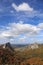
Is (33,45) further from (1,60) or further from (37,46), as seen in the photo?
(1,60)

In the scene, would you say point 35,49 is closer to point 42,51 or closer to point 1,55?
point 42,51

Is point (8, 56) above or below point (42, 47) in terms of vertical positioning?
below

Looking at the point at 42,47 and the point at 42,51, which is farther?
the point at 42,47

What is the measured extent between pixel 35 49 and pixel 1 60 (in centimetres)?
10616

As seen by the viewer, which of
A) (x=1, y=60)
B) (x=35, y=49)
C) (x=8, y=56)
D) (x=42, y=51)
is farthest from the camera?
(x=35, y=49)

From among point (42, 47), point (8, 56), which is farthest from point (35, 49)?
point (8, 56)

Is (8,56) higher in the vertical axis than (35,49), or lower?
lower

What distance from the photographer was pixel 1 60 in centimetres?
7319

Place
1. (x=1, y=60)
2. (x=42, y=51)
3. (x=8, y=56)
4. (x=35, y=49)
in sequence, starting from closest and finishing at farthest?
(x=1, y=60)
(x=8, y=56)
(x=42, y=51)
(x=35, y=49)

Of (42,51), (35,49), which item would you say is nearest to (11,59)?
(42,51)

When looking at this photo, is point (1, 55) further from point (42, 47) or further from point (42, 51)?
point (42, 47)

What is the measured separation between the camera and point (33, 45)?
18650cm

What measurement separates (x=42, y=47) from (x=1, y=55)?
10561cm

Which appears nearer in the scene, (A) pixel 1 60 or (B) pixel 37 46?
(A) pixel 1 60
